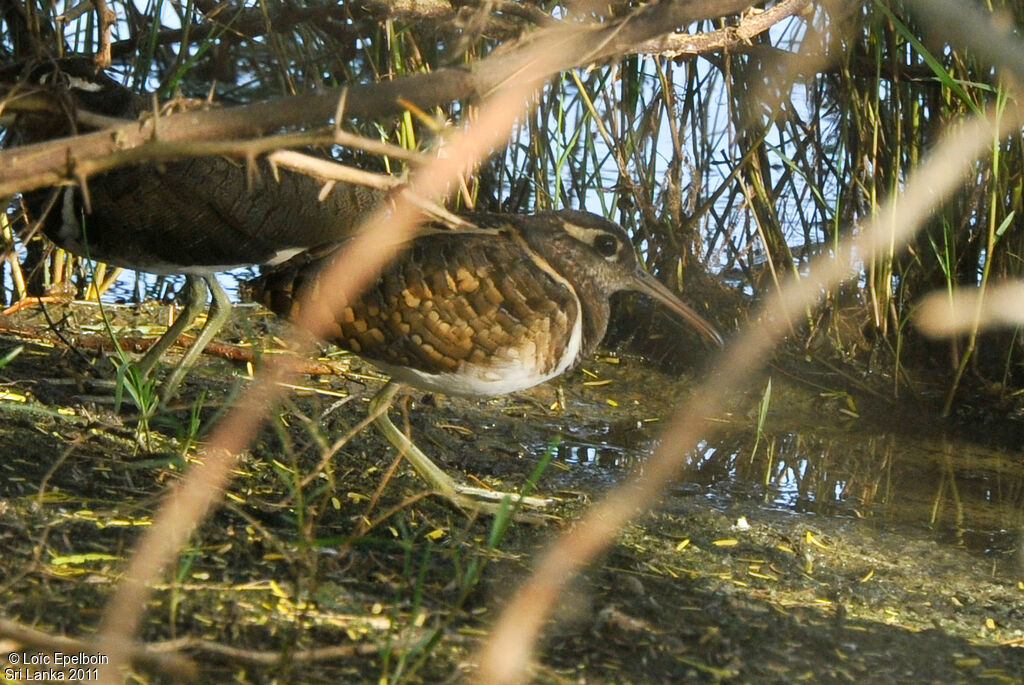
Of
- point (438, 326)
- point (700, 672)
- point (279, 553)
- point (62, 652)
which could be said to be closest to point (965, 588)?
point (700, 672)

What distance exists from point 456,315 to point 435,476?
48cm

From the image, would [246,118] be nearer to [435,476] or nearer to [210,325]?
[435,476]

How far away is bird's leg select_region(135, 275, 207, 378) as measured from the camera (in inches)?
156

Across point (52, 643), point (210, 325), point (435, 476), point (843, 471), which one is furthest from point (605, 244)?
point (52, 643)

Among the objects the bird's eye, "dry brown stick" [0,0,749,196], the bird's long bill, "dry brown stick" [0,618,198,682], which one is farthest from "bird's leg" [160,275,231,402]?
"dry brown stick" [0,618,198,682]

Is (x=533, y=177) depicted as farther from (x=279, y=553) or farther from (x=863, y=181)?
(x=279, y=553)

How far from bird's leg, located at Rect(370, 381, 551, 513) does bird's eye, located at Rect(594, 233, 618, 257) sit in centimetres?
72

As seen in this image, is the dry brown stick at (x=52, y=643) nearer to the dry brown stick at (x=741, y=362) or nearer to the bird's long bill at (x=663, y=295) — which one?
the dry brown stick at (x=741, y=362)

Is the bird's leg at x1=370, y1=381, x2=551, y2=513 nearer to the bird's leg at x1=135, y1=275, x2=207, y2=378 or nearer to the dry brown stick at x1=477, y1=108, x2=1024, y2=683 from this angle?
the dry brown stick at x1=477, y1=108, x2=1024, y2=683

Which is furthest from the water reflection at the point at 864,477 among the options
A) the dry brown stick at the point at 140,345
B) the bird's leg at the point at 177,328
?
the bird's leg at the point at 177,328

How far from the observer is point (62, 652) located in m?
2.16

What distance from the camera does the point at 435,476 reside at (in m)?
3.46

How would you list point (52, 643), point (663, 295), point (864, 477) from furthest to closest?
point (864, 477) → point (663, 295) → point (52, 643)

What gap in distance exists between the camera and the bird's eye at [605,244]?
3764 millimetres
